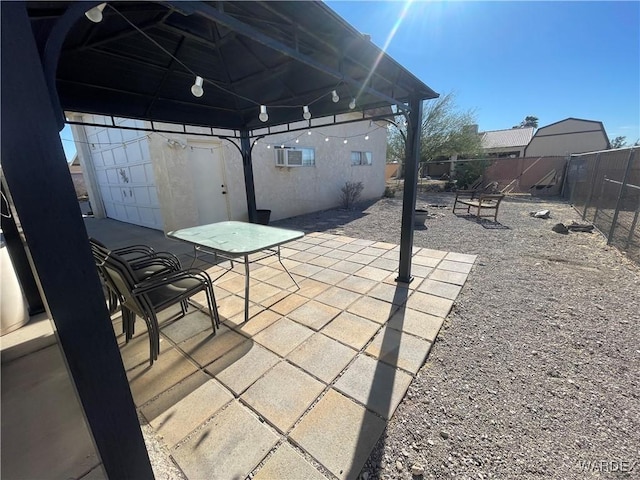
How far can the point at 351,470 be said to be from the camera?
3.99ft

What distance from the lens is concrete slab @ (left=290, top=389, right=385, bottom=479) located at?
4.12 ft

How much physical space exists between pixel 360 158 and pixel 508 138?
18.6m

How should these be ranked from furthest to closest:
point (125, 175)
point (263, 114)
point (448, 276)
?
point (125, 175) < point (448, 276) < point (263, 114)

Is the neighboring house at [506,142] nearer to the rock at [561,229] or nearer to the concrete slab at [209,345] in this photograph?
the rock at [561,229]

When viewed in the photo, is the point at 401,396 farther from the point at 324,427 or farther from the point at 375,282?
the point at 375,282

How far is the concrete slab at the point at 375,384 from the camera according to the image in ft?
5.17

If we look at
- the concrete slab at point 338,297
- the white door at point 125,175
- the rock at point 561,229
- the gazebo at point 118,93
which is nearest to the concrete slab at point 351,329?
→ the concrete slab at point 338,297

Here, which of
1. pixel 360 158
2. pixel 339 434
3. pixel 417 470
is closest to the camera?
pixel 417 470

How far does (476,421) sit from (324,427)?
0.88 metres

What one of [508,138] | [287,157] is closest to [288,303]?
[287,157]

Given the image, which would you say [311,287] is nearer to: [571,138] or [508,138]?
[571,138]

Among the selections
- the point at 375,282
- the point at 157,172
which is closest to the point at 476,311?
the point at 375,282

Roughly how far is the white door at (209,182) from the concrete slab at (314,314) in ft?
14.2

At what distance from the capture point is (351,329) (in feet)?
7.57
